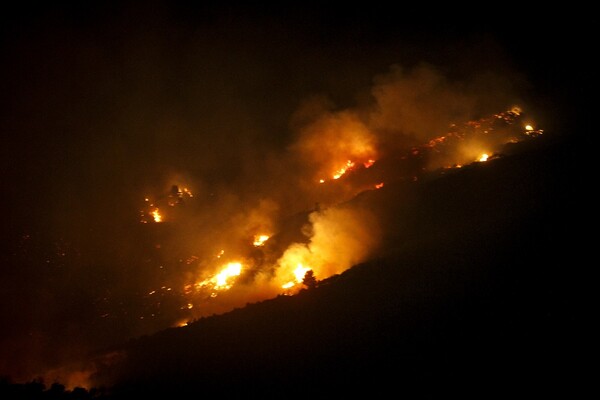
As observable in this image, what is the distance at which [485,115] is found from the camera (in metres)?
36.3

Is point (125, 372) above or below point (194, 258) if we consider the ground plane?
below

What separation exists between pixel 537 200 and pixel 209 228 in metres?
23.6

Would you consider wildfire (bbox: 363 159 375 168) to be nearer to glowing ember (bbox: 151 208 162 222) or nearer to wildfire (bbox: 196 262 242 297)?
wildfire (bbox: 196 262 242 297)

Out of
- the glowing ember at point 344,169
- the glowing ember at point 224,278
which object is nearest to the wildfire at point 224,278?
the glowing ember at point 224,278

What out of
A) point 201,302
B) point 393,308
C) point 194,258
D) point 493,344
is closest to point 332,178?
point 194,258

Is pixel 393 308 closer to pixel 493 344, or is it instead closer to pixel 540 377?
pixel 493 344

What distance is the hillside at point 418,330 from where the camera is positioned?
349 inches

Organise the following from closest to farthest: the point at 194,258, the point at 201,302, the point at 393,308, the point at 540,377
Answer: the point at 540,377 < the point at 393,308 < the point at 201,302 < the point at 194,258

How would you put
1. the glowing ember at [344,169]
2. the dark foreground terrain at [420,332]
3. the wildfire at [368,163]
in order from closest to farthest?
1. the dark foreground terrain at [420,332]
2. the wildfire at [368,163]
3. the glowing ember at [344,169]

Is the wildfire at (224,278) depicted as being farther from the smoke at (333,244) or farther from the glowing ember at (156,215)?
the glowing ember at (156,215)

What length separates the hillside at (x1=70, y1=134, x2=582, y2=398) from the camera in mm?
8859

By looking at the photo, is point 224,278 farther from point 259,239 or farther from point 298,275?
point 298,275

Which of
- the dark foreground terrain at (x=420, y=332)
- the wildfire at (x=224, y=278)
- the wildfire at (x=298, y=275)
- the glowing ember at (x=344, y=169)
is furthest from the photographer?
the glowing ember at (x=344, y=169)

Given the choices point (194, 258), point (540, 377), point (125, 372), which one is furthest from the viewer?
point (194, 258)
